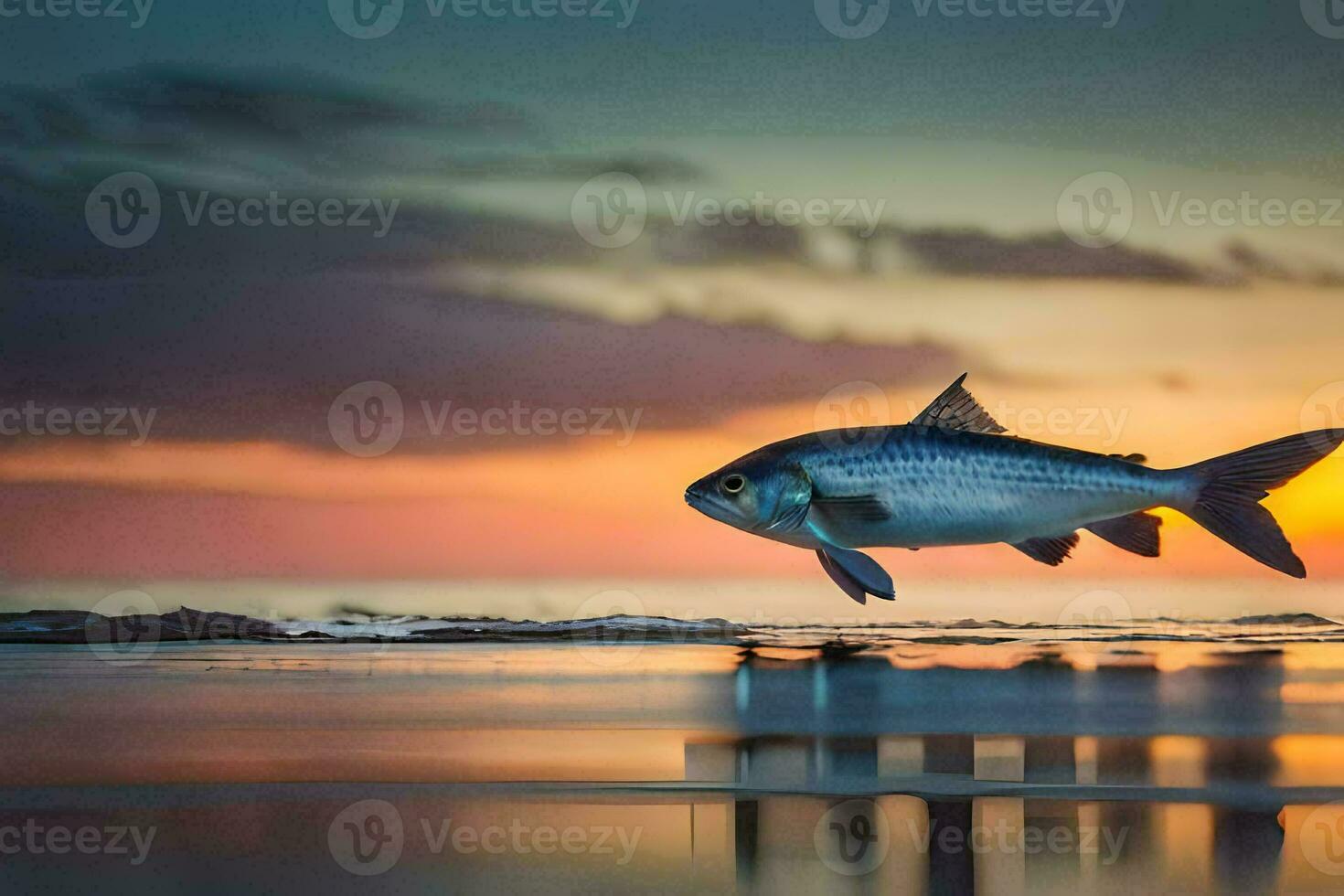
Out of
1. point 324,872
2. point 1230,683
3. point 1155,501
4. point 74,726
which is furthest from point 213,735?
point 1230,683

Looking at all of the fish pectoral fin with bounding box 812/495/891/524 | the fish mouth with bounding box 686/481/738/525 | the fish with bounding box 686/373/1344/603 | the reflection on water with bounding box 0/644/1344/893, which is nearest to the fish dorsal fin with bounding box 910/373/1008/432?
the fish with bounding box 686/373/1344/603

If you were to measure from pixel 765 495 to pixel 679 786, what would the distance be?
6.31 feet

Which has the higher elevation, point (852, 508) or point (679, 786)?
point (852, 508)

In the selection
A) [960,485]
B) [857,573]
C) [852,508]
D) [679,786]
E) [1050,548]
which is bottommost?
[679,786]

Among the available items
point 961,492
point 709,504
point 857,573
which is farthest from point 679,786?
point 961,492

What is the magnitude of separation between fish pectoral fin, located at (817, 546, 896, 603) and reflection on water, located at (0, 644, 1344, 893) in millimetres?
1112

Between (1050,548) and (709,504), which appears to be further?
(709,504)

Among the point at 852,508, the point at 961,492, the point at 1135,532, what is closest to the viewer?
the point at 1135,532

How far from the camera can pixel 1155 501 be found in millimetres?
8375

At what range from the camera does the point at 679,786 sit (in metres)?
8.00

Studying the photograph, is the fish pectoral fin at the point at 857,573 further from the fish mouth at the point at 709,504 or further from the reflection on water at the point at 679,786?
the reflection on water at the point at 679,786

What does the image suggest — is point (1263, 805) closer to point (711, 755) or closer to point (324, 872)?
point (711, 755)

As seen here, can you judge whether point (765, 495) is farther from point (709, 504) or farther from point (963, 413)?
point (963, 413)

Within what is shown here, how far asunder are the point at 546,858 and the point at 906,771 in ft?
9.76
